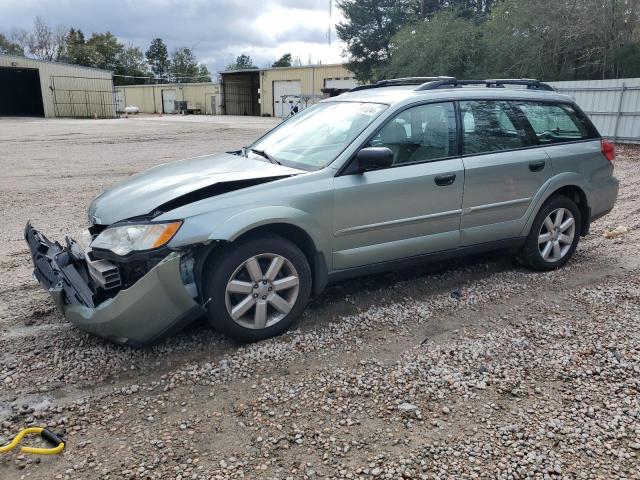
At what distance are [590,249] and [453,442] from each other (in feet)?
13.5

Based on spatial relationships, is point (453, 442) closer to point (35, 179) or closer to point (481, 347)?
point (481, 347)

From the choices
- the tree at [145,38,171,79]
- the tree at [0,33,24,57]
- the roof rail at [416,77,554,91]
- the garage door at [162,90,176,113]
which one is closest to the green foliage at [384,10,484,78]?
the roof rail at [416,77,554,91]

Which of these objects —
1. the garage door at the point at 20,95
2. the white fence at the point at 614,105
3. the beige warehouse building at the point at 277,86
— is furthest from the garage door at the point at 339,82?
the white fence at the point at 614,105

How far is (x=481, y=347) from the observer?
3639 mm

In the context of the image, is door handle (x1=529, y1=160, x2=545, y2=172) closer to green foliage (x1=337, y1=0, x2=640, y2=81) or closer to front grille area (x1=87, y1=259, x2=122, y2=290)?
front grille area (x1=87, y1=259, x2=122, y2=290)

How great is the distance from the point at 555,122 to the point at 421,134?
5.70ft

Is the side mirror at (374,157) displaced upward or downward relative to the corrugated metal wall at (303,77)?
downward

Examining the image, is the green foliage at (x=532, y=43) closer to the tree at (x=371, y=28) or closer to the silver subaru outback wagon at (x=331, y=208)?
the tree at (x=371, y=28)

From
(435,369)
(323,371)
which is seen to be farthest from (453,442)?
(323,371)

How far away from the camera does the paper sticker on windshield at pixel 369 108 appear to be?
4207 millimetres

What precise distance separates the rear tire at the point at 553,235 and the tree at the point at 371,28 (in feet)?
125

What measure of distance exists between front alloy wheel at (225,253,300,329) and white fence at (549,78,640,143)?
16578 millimetres

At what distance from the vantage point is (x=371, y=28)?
42094 mm

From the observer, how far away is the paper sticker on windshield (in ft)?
13.8
